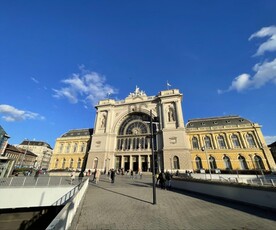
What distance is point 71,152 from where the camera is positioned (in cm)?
4856

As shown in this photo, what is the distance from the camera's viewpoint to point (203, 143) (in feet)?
127

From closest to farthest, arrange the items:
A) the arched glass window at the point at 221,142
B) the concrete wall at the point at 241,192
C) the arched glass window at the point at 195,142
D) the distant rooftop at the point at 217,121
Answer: the concrete wall at the point at 241,192, the arched glass window at the point at 221,142, the arched glass window at the point at 195,142, the distant rooftop at the point at 217,121

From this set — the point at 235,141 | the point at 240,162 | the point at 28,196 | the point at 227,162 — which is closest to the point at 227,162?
the point at 227,162

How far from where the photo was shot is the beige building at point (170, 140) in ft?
111

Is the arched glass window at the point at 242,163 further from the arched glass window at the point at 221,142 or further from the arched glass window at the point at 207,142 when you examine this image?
the arched glass window at the point at 207,142

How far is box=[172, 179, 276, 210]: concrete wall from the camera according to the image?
6.81m

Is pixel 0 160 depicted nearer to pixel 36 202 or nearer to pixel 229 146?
pixel 36 202

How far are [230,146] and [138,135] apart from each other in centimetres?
2408

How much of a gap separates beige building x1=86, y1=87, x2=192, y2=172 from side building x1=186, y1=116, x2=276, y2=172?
3.97 metres

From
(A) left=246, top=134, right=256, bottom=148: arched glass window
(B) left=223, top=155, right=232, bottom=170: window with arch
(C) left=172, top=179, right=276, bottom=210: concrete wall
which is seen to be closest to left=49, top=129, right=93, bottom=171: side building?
(B) left=223, top=155, right=232, bottom=170: window with arch

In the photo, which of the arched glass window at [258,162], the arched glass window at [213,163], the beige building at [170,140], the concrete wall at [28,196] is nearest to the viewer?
the concrete wall at [28,196]

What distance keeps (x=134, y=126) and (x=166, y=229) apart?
→ 124 ft

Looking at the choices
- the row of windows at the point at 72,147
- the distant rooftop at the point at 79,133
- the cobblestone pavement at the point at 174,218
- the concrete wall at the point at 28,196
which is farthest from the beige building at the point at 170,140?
the cobblestone pavement at the point at 174,218

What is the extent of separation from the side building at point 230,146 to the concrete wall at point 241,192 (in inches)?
882
